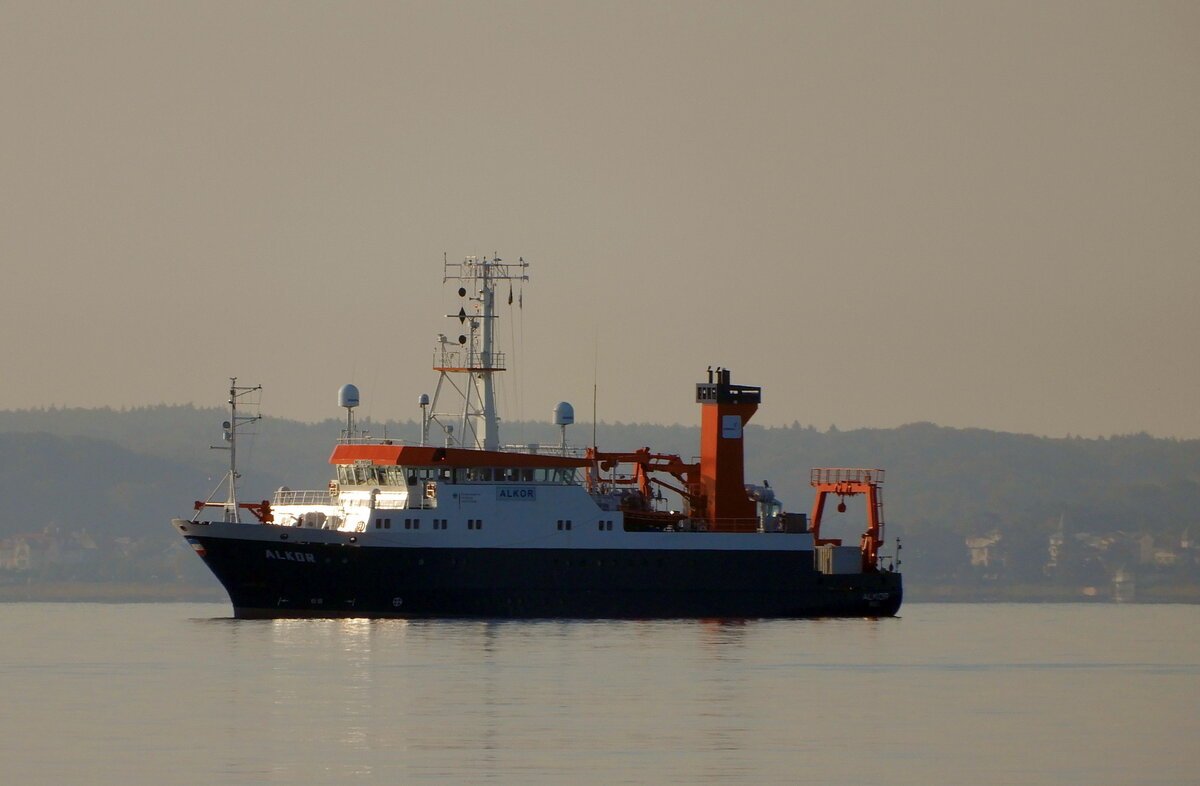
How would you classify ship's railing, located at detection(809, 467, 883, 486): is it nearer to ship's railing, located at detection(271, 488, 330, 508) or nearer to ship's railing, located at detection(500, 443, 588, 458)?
ship's railing, located at detection(500, 443, 588, 458)

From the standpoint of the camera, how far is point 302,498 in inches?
2820

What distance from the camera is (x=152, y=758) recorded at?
3422 cm

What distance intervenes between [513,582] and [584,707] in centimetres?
2711

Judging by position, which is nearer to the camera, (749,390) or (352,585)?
(352,585)

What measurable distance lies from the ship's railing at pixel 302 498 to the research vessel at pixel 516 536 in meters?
0.15

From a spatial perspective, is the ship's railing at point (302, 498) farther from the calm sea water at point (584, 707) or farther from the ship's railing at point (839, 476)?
the ship's railing at point (839, 476)

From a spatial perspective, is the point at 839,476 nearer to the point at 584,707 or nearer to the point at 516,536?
the point at 516,536

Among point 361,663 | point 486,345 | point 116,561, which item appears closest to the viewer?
point 361,663

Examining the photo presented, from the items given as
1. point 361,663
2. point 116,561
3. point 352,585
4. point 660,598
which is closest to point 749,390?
point 660,598

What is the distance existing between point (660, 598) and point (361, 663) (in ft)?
67.8

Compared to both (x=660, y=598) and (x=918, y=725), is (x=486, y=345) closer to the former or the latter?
(x=660, y=598)

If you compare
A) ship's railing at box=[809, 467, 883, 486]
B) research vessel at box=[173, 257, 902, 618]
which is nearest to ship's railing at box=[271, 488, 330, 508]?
research vessel at box=[173, 257, 902, 618]

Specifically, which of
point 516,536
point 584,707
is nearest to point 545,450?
point 516,536

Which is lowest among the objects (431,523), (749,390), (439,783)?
(439,783)
